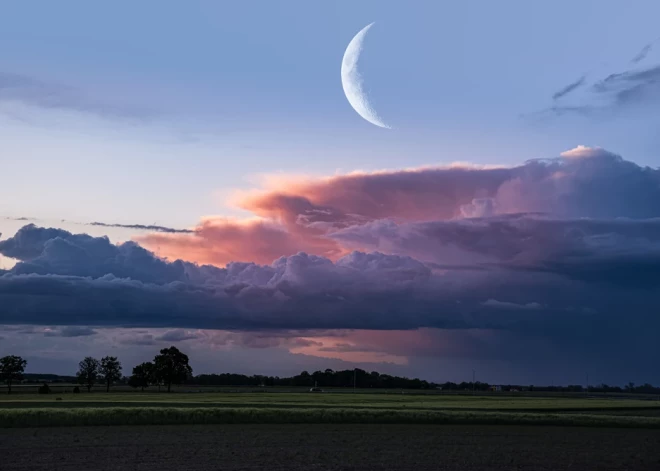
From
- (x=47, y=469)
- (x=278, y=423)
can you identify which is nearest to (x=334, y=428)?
(x=278, y=423)

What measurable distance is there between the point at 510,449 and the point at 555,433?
1419 cm

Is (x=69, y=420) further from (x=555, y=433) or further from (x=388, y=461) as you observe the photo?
(x=555, y=433)

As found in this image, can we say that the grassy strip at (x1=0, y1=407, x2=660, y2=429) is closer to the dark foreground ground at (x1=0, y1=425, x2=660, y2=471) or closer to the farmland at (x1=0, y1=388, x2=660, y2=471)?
the farmland at (x1=0, y1=388, x2=660, y2=471)

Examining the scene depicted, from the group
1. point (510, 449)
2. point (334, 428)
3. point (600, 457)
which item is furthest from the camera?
point (334, 428)

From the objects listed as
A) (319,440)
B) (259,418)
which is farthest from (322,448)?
(259,418)

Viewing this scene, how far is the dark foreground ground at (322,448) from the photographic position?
119ft

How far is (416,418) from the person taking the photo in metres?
65.7

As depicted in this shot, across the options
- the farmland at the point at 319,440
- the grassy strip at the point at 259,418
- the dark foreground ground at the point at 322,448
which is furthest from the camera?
the grassy strip at the point at 259,418

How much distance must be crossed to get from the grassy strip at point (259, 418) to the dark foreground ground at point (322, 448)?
461 cm

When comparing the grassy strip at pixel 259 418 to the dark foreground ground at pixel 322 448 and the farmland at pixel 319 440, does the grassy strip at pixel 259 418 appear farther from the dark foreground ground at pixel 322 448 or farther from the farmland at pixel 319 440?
the dark foreground ground at pixel 322 448

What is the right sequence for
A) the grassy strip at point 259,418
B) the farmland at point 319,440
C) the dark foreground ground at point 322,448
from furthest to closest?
the grassy strip at point 259,418 → the farmland at point 319,440 → the dark foreground ground at point 322,448

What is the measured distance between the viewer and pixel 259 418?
6328cm

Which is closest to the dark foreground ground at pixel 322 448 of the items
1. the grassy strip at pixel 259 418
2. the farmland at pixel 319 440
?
the farmland at pixel 319 440

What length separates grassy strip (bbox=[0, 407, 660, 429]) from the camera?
6006cm
